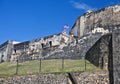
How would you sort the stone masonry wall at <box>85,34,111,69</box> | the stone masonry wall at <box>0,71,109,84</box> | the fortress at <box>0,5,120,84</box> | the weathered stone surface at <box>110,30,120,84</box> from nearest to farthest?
the weathered stone surface at <box>110,30,120,84</box> → the stone masonry wall at <box>0,71,109,84</box> → the fortress at <box>0,5,120,84</box> → the stone masonry wall at <box>85,34,111,69</box>

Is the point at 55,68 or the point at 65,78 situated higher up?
the point at 55,68

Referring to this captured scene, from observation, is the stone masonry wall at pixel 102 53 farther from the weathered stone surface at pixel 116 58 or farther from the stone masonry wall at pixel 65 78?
the stone masonry wall at pixel 65 78

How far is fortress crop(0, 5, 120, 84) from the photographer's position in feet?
72.2

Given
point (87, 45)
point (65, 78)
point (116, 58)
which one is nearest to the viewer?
point (65, 78)

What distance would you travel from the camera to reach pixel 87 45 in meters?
29.2

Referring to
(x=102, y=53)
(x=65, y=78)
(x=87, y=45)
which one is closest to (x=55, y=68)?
(x=65, y=78)

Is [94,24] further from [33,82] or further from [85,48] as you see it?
[33,82]

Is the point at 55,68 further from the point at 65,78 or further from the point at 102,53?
the point at 102,53

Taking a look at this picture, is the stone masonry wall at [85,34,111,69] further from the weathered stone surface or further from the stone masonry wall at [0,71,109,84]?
the stone masonry wall at [0,71,109,84]

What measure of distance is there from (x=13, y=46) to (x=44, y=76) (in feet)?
74.6

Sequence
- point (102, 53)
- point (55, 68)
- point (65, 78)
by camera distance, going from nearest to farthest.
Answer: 1. point (65, 78)
2. point (102, 53)
3. point (55, 68)

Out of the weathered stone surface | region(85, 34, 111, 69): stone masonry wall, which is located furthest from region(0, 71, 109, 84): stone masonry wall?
region(85, 34, 111, 69): stone masonry wall

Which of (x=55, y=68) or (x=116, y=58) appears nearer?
(x=116, y=58)

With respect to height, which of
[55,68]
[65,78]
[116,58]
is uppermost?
[116,58]
